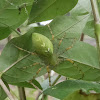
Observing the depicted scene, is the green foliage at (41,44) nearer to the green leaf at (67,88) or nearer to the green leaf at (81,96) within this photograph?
the green leaf at (67,88)

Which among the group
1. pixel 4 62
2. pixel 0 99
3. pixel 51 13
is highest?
pixel 51 13

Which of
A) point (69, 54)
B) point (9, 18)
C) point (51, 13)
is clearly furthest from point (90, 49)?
point (9, 18)

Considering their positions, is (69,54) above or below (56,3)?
below

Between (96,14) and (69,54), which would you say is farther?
(69,54)

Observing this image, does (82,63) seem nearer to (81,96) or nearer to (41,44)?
(41,44)

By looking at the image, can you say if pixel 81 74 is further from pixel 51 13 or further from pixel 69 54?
pixel 51 13

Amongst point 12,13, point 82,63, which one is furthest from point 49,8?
point 82,63

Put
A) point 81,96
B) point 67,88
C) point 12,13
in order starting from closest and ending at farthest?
point 81,96, point 67,88, point 12,13
